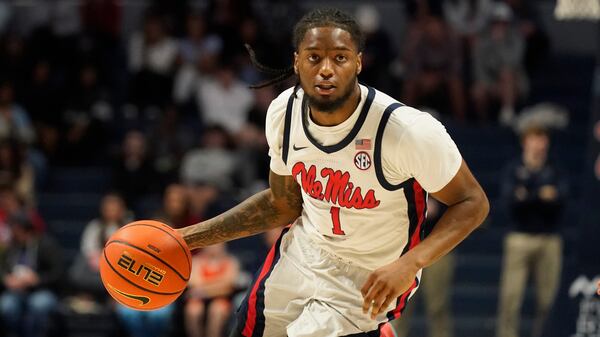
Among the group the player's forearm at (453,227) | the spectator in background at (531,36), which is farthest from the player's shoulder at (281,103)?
the spectator in background at (531,36)

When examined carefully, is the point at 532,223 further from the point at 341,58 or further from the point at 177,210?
the point at 341,58

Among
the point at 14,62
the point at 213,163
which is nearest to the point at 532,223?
the point at 213,163

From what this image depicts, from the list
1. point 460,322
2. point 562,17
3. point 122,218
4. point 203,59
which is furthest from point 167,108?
point 562,17

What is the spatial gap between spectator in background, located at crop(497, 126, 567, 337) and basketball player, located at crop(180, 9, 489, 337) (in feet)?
16.7

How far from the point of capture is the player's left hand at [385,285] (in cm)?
407

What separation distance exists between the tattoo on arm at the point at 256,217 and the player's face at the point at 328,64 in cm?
69

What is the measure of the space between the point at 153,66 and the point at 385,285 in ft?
30.3

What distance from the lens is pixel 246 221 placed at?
16.4 ft

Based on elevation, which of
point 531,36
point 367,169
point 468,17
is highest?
point 367,169

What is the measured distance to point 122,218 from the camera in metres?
10.4

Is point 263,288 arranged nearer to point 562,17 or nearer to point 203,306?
point 562,17

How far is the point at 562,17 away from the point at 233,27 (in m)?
5.61

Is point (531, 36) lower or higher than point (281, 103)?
lower

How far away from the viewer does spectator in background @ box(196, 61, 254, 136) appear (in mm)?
12375
